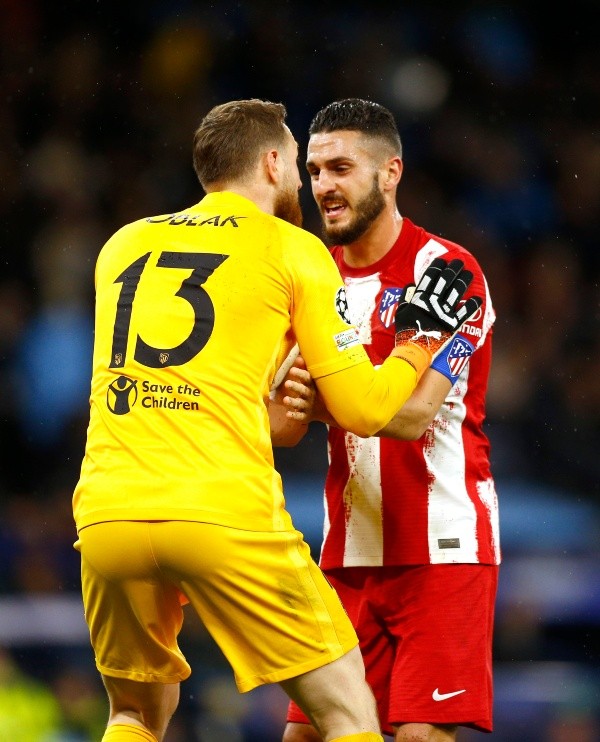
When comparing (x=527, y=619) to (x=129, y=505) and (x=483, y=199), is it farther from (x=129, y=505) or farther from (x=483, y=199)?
(x=129, y=505)

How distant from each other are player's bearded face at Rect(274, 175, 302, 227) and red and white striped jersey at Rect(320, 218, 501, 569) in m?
0.58

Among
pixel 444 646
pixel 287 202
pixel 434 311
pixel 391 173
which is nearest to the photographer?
pixel 287 202

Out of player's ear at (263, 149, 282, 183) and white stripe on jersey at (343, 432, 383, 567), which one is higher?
player's ear at (263, 149, 282, 183)

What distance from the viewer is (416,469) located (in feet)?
13.4

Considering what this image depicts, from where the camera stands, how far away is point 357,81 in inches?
388

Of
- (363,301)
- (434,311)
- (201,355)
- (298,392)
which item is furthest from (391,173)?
(201,355)

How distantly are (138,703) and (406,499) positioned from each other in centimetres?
112

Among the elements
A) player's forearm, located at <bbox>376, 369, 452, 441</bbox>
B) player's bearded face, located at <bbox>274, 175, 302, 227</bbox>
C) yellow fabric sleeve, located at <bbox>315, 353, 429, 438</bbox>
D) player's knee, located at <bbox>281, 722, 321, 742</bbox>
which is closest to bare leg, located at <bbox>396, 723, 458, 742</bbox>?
player's knee, located at <bbox>281, 722, 321, 742</bbox>

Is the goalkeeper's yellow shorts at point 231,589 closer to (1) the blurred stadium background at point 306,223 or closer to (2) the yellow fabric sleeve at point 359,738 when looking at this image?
(2) the yellow fabric sleeve at point 359,738

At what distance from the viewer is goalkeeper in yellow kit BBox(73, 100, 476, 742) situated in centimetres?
317

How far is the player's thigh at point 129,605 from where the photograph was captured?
3.19 metres

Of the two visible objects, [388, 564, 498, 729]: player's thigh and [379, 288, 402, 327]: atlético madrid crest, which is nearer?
[388, 564, 498, 729]: player's thigh

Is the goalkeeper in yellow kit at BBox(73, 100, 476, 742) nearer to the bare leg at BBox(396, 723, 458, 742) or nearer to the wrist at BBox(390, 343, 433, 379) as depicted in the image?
the wrist at BBox(390, 343, 433, 379)

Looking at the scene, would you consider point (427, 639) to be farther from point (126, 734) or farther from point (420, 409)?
point (126, 734)
